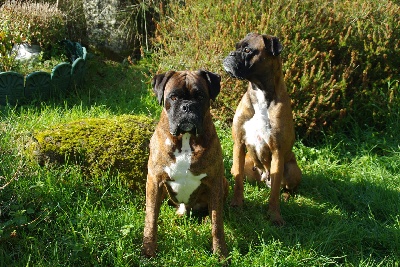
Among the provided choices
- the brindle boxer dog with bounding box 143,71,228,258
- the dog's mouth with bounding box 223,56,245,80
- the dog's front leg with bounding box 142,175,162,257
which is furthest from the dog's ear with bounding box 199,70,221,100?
the dog's front leg with bounding box 142,175,162,257

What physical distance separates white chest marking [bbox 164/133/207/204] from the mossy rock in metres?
0.89

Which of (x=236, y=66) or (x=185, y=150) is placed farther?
(x=236, y=66)

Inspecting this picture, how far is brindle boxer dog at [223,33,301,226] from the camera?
455 cm

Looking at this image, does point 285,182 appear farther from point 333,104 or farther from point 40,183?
point 40,183

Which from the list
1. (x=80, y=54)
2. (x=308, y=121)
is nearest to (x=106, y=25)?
(x=80, y=54)

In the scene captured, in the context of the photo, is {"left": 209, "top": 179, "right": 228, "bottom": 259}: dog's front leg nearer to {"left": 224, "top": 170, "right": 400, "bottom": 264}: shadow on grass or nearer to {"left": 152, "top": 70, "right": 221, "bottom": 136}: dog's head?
{"left": 224, "top": 170, "right": 400, "bottom": 264}: shadow on grass

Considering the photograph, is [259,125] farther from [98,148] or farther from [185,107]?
[98,148]

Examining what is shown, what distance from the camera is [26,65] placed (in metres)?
7.21

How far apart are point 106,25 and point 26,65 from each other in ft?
5.71

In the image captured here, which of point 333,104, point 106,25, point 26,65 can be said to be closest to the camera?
point 333,104

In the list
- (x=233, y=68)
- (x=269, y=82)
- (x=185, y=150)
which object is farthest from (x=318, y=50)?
(x=185, y=150)

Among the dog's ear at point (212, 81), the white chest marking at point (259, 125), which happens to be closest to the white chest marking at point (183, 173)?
the dog's ear at point (212, 81)

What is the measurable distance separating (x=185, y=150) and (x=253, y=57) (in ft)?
4.04

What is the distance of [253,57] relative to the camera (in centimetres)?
455
